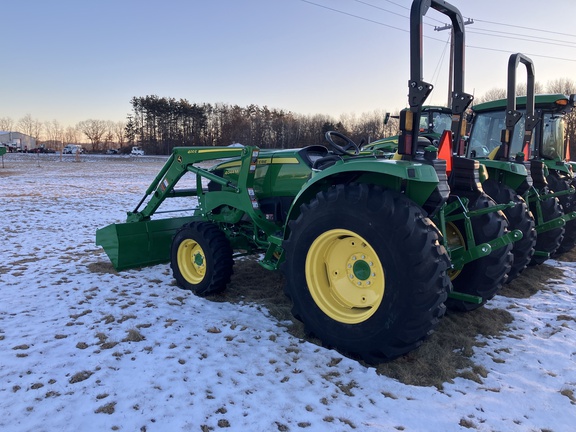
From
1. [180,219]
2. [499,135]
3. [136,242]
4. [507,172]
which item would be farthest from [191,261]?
[499,135]

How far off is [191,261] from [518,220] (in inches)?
149

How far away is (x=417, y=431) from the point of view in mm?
2457

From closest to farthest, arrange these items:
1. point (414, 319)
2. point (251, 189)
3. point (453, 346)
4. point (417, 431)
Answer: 1. point (417, 431)
2. point (414, 319)
3. point (453, 346)
4. point (251, 189)

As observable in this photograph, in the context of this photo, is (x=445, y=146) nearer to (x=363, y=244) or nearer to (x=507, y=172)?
(x=363, y=244)

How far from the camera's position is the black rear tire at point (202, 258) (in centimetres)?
463

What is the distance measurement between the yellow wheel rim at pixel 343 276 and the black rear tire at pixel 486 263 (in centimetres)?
130

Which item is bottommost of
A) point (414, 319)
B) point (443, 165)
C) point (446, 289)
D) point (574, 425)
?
point (574, 425)

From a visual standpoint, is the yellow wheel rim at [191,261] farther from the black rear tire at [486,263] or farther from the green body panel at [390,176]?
the black rear tire at [486,263]

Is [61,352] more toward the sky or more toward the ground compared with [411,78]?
more toward the ground

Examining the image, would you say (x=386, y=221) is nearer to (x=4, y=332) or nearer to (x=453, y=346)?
(x=453, y=346)

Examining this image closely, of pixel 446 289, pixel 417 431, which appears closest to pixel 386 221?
pixel 446 289

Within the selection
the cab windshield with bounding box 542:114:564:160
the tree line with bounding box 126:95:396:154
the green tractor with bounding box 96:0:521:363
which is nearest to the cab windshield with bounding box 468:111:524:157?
the cab windshield with bounding box 542:114:564:160

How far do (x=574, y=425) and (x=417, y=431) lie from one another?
3.28ft

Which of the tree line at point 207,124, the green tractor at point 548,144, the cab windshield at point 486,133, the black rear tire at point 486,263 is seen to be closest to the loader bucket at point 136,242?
the black rear tire at point 486,263
